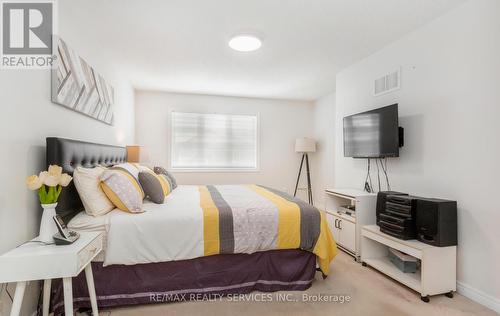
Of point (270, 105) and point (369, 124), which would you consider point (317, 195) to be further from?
point (369, 124)

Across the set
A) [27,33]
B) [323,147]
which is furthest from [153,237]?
[323,147]

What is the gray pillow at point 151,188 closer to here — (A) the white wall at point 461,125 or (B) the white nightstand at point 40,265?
(B) the white nightstand at point 40,265

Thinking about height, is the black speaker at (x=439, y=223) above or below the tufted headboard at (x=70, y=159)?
below

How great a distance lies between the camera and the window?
4914 millimetres

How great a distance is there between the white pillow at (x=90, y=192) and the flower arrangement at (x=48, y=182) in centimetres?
37

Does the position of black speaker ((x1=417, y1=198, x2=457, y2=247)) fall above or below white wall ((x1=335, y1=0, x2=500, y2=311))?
below

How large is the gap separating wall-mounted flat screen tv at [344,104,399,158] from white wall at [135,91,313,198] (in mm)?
2075

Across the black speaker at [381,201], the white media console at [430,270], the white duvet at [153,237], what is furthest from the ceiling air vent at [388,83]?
the white duvet at [153,237]

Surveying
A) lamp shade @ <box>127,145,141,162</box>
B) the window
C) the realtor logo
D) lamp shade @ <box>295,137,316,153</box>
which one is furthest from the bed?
lamp shade @ <box>295,137,316,153</box>

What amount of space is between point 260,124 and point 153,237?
381 centimetres

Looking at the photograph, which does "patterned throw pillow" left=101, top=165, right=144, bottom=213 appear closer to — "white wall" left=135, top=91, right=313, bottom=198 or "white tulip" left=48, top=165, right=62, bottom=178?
→ "white tulip" left=48, top=165, right=62, bottom=178

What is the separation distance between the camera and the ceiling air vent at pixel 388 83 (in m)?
2.74

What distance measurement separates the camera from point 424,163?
2.43 metres

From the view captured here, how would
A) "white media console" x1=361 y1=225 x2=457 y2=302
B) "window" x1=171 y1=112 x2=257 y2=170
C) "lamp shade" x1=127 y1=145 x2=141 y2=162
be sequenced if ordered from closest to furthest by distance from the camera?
"white media console" x1=361 y1=225 x2=457 y2=302 < "lamp shade" x1=127 y1=145 x2=141 y2=162 < "window" x1=171 y1=112 x2=257 y2=170
